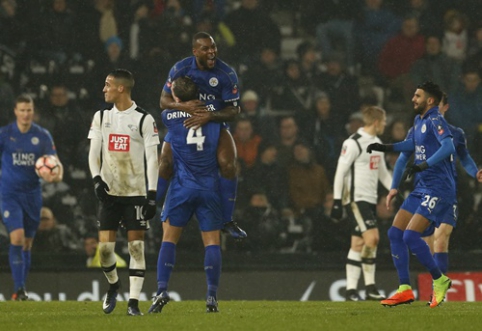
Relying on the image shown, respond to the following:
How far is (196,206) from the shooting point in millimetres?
8688

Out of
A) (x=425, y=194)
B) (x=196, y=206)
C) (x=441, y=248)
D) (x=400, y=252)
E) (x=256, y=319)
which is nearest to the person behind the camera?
(x=256, y=319)

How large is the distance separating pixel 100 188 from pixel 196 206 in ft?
2.86

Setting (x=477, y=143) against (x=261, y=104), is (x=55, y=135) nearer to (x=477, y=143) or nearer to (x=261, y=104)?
(x=261, y=104)

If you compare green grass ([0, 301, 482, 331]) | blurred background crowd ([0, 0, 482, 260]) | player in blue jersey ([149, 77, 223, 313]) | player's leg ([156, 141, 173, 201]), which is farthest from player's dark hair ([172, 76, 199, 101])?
blurred background crowd ([0, 0, 482, 260])

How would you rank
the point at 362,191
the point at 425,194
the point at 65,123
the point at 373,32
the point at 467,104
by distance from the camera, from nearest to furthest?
the point at 425,194 < the point at 362,191 < the point at 65,123 < the point at 467,104 < the point at 373,32

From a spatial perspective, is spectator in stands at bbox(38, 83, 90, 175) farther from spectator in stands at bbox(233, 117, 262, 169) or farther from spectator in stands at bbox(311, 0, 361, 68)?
spectator in stands at bbox(311, 0, 361, 68)

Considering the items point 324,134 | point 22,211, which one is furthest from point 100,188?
point 324,134

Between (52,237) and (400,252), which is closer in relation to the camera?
(400,252)

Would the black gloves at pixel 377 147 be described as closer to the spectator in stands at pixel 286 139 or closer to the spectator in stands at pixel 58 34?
the spectator in stands at pixel 286 139

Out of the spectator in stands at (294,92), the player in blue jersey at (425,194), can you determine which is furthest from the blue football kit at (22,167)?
the player in blue jersey at (425,194)

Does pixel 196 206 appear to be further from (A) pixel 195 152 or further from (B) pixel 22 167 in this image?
(B) pixel 22 167

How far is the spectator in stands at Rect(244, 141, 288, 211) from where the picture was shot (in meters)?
14.9

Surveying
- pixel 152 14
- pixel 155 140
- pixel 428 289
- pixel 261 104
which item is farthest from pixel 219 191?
pixel 152 14

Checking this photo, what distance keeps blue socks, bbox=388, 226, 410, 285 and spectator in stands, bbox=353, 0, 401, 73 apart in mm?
6570
